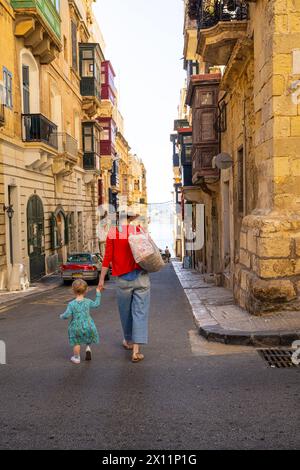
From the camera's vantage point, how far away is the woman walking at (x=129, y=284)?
18.2 ft

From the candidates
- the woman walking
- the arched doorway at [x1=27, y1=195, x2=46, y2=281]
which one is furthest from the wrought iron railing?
the arched doorway at [x1=27, y1=195, x2=46, y2=281]

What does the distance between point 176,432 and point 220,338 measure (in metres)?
2.75

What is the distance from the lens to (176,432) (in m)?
3.43

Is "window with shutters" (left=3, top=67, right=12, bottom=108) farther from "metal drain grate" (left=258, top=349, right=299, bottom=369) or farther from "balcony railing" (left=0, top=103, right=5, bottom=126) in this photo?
"metal drain grate" (left=258, top=349, right=299, bottom=369)

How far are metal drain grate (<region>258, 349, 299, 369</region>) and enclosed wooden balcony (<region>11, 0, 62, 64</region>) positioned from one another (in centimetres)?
1564

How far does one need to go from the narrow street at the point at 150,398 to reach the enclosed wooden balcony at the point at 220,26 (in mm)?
7114

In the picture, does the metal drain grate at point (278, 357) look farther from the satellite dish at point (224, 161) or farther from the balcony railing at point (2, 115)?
the balcony railing at point (2, 115)

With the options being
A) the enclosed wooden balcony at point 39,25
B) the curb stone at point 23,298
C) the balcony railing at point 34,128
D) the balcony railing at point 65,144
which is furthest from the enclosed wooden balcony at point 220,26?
the balcony railing at point 65,144

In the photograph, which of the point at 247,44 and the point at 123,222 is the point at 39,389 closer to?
the point at 123,222

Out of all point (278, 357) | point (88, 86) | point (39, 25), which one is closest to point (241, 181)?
point (278, 357)

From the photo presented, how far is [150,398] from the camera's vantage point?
13.6ft

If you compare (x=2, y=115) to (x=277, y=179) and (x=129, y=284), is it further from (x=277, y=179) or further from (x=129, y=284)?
(x=129, y=284)

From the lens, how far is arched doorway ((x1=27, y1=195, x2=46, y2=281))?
1934cm

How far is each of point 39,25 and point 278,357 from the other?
54.4 feet
